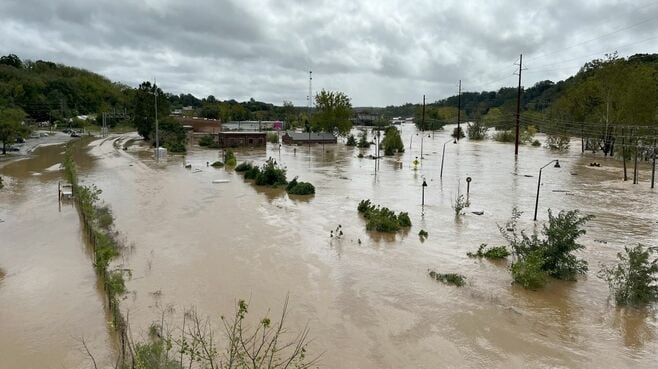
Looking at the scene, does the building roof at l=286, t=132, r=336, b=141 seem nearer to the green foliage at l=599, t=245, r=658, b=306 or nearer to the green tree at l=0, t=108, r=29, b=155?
the green tree at l=0, t=108, r=29, b=155

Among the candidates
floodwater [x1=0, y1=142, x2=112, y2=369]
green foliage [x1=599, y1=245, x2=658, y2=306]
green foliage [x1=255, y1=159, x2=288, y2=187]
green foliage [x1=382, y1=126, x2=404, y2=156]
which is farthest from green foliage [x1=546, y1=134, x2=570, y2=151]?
floodwater [x1=0, y1=142, x2=112, y2=369]

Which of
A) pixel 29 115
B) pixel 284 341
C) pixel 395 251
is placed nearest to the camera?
pixel 284 341

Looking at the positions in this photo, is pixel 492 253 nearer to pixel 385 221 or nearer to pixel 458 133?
pixel 385 221

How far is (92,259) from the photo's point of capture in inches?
738

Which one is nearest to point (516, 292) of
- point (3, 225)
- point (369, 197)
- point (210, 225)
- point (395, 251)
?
point (395, 251)

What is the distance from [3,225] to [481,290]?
73.8 feet

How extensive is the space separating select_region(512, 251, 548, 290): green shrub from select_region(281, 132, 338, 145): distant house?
61246 millimetres

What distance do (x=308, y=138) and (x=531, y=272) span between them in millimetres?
63790

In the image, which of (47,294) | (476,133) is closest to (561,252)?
(47,294)

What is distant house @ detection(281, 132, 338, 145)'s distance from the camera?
256ft

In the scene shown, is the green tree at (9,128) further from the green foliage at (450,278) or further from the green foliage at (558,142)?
the green foliage at (558,142)

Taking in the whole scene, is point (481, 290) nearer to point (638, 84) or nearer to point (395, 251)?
point (395, 251)

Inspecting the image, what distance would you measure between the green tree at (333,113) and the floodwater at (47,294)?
195 feet

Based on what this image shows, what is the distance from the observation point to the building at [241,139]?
71.4 metres
